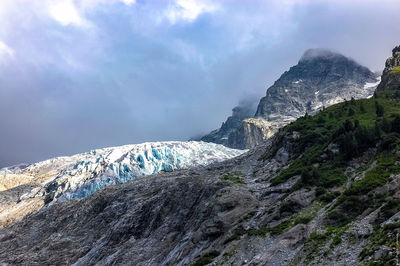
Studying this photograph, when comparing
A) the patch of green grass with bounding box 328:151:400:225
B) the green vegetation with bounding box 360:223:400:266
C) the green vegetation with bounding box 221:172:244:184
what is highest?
the green vegetation with bounding box 221:172:244:184

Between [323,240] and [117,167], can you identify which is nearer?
[323,240]

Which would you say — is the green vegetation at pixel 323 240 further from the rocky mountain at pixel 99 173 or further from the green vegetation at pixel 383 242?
the rocky mountain at pixel 99 173

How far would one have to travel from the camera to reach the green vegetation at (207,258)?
44531mm

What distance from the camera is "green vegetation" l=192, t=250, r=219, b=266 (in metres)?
44.5

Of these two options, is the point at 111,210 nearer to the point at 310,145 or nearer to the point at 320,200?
the point at 310,145

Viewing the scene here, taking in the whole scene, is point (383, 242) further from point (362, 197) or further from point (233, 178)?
point (233, 178)

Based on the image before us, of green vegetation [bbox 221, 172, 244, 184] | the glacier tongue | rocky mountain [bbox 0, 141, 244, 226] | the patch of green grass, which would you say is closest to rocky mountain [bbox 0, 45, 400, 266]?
the patch of green grass

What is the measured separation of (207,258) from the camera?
1778 inches

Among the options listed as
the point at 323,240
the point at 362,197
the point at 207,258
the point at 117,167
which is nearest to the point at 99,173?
the point at 117,167

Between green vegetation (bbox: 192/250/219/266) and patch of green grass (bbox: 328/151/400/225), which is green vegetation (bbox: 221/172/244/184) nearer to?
green vegetation (bbox: 192/250/219/266)

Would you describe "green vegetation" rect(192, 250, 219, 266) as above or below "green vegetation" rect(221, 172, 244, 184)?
below

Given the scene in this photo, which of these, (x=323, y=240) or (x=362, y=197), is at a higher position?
(x=362, y=197)

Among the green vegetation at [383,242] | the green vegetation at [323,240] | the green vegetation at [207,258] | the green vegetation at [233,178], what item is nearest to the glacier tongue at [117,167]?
the green vegetation at [233,178]

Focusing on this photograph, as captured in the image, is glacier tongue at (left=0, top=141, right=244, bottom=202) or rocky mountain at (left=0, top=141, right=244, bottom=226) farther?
glacier tongue at (left=0, top=141, right=244, bottom=202)
